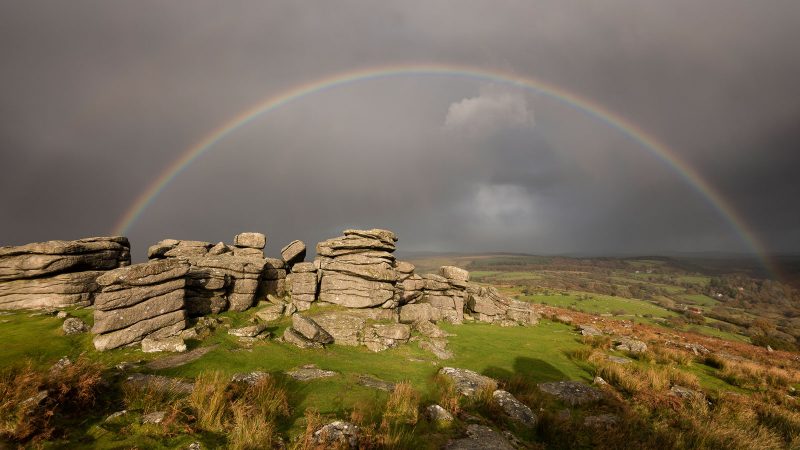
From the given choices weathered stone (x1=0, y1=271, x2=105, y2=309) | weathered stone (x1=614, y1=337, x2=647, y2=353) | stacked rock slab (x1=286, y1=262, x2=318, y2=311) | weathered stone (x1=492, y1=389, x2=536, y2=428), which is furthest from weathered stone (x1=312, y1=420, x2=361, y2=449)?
weathered stone (x1=614, y1=337, x2=647, y2=353)

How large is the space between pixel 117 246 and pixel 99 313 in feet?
39.3

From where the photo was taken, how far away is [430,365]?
54.7 ft

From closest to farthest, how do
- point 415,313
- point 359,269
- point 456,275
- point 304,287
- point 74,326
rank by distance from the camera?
point 74,326 → point 304,287 → point 415,313 → point 359,269 → point 456,275

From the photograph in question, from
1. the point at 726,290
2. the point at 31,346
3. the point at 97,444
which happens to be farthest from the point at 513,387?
the point at 726,290

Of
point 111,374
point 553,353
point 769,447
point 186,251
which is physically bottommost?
point 553,353

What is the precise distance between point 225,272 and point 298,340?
8.95m

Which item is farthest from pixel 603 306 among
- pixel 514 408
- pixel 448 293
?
pixel 514 408

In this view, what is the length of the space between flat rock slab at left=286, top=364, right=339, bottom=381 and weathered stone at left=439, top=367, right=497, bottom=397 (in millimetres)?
5253

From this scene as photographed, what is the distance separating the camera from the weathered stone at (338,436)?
7785 mm

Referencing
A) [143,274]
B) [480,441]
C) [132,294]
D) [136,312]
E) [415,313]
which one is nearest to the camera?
[480,441]

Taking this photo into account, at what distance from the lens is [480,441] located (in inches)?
355

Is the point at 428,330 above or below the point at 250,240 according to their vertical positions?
below

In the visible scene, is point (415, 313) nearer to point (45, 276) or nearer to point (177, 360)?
point (177, 360)

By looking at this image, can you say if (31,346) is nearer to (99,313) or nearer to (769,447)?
(99,313)
